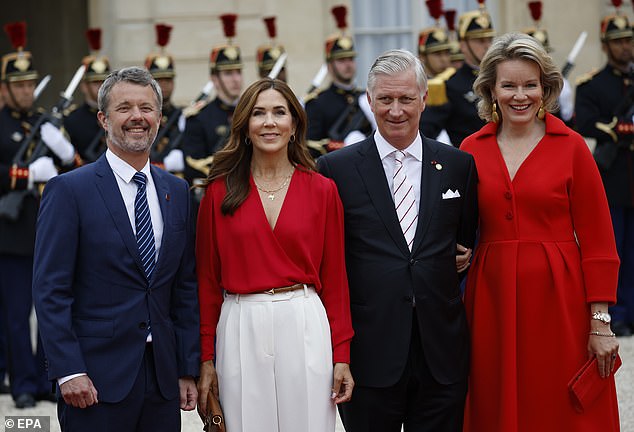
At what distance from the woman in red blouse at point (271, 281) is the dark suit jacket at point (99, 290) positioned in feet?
0.54

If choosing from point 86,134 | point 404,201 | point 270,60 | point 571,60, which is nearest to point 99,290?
point 404,201

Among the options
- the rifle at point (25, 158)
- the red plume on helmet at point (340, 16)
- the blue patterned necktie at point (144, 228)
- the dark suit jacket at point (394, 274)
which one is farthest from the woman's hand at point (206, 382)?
the red plume on helmet at point (340, 16)

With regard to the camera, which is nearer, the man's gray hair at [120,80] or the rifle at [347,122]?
the man's gray hair at [120,80]

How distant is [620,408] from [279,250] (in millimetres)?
3275

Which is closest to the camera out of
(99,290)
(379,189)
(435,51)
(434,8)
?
(99,290)

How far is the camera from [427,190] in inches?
168

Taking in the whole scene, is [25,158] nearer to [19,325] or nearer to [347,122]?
[19,325]

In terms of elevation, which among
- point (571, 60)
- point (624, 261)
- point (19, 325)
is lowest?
point (19, 325)

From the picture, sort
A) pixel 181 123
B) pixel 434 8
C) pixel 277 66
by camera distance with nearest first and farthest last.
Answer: pixel 181 123 → pixel 277 66 → pixel 434 8

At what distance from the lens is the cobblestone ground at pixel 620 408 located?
6.38 metres

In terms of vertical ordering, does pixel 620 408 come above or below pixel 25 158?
below

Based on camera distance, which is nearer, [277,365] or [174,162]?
[277,365]

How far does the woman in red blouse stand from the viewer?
3.99 m

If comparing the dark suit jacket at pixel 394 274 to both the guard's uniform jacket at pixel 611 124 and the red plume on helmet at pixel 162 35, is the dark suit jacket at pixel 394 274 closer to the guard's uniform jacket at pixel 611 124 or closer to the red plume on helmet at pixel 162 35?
the guard's uniform jacket at pixel 611 124
